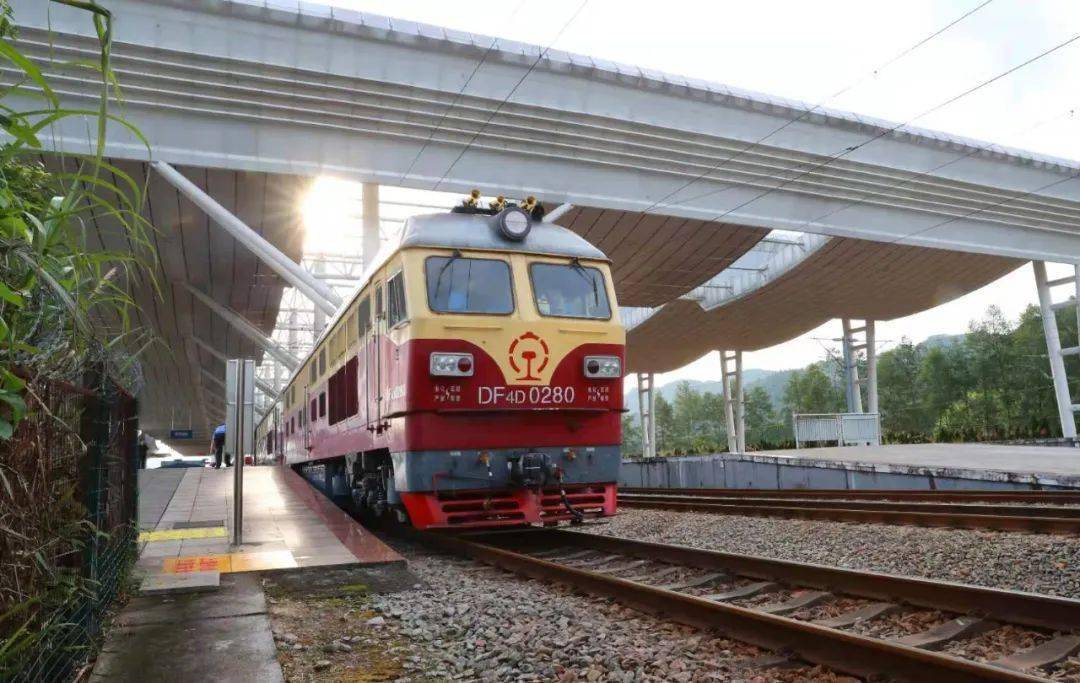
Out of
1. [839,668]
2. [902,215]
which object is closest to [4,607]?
[839,668]

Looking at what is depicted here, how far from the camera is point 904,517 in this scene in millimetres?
8711

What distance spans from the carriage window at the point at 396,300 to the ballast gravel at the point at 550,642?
9.29ft

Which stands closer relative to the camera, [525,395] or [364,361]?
[525,395]

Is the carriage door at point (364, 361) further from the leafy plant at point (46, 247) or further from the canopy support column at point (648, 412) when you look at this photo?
the canopy support column at point (648, 412)

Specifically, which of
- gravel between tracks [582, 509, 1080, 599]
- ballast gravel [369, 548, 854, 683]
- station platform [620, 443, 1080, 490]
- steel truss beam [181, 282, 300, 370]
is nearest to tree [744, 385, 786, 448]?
station platform [620, 443, 1080, 490]

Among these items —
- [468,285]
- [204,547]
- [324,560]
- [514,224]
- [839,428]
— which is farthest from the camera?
[839,428]

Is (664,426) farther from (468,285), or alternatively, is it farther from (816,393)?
(468,285)

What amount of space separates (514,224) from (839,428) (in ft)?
64.1

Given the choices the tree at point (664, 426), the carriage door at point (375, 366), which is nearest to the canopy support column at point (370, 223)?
the carriage door at point (375, 366)

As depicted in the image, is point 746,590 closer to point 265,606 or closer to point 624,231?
point 265,606

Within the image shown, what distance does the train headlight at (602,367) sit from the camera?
795 centimetres

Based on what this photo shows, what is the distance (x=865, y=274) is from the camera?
2466 cm

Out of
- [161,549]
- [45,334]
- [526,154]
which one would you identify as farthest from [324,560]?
[526,154]

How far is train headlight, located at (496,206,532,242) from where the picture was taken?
819cm
